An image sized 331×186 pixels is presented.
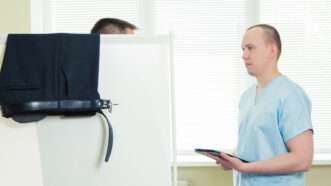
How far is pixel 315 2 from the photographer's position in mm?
3035

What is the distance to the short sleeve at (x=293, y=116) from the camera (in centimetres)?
171

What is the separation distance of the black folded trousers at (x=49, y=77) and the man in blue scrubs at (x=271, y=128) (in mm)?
660

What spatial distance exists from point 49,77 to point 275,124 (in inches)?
35.1

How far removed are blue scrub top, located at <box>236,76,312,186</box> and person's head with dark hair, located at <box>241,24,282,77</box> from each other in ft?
0.24

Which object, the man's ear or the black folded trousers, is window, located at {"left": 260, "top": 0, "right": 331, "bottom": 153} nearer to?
the man's ear

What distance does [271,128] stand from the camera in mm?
1751

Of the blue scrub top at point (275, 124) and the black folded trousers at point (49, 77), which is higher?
the black folded trousers at point (49, 77)

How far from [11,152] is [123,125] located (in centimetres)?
37

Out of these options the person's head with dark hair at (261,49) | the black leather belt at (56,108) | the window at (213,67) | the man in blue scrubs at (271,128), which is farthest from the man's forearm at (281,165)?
the window at (213,67)

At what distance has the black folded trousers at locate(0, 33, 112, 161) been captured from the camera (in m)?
1.39

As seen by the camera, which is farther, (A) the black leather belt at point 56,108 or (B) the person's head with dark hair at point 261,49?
(B) the person's head with dark hair at point 261,49

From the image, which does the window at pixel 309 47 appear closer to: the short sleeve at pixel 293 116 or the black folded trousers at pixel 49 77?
the short sleeve at pixel 293 116

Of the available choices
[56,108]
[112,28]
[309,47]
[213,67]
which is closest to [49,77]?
[56,108]

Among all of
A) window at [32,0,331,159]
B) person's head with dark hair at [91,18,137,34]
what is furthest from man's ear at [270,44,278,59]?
window at [32,0,331,159]
